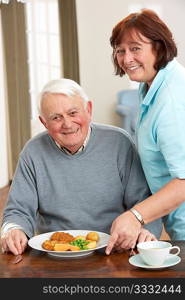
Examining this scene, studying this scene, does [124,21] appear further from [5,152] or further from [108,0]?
[108,0]

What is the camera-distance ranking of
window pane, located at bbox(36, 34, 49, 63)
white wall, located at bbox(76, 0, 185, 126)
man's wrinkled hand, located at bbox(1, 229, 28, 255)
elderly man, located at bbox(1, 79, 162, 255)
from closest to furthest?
man's wrinkled hand, located at bbox(1, 229, 28, 255) < elderly man, located at bbox(1, 79, 162, 255) < window pane, located at bbox(36, 34, 49, 63) < white wall, located at bbox(76, 0, 185, 126)

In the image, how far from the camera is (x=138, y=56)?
1.97m

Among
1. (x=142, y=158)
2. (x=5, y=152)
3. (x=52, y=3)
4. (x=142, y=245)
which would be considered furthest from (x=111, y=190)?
(x=52, y=3)

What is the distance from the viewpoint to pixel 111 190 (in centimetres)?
216

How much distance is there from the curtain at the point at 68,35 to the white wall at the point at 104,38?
317 millimetres

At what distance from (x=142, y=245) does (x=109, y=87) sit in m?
6.97

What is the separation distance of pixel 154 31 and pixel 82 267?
80 cm

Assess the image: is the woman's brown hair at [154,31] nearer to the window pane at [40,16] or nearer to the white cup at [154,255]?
the white cup at [154,255]

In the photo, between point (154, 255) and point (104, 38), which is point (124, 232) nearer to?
point (154, 255)

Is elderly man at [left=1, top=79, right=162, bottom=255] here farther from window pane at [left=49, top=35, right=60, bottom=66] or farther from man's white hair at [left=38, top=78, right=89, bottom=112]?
window pane at [left=49, top=35, right=60, bottom=66]

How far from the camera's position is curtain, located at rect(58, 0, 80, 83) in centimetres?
796

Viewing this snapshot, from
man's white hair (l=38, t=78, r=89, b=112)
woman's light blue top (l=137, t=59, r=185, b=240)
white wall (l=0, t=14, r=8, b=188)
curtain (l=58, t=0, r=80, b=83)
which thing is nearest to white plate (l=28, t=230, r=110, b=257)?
woman's light blue top (l=137, t=59, r=185, b=240)

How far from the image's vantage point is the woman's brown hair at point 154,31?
1922mm

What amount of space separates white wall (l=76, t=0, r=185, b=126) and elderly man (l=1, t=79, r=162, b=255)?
6366mm
